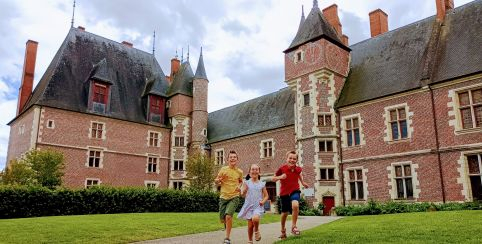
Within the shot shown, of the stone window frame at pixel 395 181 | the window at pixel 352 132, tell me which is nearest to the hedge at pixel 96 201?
the window at pixel 352 132

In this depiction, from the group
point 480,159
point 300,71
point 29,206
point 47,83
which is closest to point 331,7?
point 300,71

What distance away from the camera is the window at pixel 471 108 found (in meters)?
16.9

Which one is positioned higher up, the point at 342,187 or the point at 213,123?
the point at 213,123

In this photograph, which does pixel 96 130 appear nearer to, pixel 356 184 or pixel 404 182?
pixel 356 184

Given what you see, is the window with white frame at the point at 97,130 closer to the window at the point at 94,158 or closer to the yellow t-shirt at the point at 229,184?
the window at the point at 94,158

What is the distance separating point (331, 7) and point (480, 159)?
49.9ft

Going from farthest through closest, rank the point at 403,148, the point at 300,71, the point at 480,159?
1. the point at 300,71
2. the point at 403,148
3. the point at 480,159

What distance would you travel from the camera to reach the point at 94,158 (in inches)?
1039

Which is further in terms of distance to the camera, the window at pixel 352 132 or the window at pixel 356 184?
the window at pixel 352 132

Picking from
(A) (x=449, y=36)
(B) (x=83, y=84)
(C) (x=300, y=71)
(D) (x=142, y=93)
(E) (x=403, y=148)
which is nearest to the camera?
(E) (x=403, y=148)

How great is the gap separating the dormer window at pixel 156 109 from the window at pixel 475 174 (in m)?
22.1

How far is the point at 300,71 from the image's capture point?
2422 cm

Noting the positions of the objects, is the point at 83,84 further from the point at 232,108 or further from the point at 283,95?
the point at 283,95

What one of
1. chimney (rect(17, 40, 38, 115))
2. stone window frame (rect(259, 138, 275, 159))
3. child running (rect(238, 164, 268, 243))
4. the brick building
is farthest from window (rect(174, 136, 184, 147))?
child running (rect(238, 164, 268, 243))
